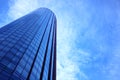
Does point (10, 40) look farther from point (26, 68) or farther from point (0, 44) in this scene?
point (26, 68)

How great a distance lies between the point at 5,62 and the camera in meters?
40.2

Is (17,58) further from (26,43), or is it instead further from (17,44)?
(26,43)

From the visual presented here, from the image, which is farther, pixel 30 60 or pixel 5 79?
pixel 30 60

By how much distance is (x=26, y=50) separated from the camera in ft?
174

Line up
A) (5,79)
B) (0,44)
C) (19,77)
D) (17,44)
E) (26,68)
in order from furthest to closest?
(17,44) → (0,44) → (26,68) → (19,77) → (5,79)

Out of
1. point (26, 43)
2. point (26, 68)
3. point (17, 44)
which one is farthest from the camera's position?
point (26, 43)

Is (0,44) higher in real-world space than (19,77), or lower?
higher

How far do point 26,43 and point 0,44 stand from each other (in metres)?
10.9

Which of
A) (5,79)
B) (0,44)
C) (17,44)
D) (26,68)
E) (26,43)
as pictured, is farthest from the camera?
(26,43)

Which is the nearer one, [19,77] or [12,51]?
[19,77]

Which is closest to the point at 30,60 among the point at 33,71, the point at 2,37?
the point at 33,71

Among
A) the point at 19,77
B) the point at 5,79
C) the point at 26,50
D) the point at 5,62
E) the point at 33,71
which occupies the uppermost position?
the point at 26,50

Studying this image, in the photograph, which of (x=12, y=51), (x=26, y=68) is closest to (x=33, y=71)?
(x=26, y=68)

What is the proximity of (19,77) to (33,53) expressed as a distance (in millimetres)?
17454
